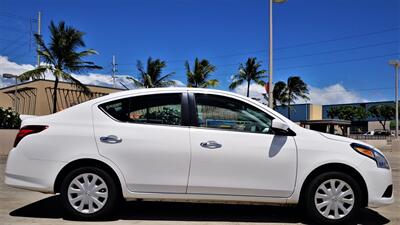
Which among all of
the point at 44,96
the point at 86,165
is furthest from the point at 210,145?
the point at 44,96

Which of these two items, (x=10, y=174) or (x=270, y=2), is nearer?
(x=10, y=174)

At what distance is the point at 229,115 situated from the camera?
562 cm

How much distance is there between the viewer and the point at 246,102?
5.67 metres

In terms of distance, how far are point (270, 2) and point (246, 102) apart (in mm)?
14179

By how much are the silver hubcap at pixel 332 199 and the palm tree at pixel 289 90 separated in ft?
177

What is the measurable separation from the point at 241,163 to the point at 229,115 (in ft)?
2.18

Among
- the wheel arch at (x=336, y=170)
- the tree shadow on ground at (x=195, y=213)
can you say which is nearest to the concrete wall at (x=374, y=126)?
the tree shadow on ground at (x=195, y=213)

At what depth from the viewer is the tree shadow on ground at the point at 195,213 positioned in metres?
5.73

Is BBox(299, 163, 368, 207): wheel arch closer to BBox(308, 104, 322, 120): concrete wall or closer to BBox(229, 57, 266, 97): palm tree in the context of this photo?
BBox(229, 57, 266, 97): palm tree

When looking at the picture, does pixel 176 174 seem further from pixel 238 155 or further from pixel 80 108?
pixel 80 108

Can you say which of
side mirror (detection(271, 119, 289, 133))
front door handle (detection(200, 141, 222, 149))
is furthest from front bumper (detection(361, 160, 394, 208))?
front door handle (detection(200, 141, 222, 149))

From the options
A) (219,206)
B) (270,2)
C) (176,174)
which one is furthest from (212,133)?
(270,2)

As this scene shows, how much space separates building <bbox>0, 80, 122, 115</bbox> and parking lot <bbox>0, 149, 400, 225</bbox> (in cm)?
1915

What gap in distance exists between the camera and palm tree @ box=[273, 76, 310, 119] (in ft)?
193
